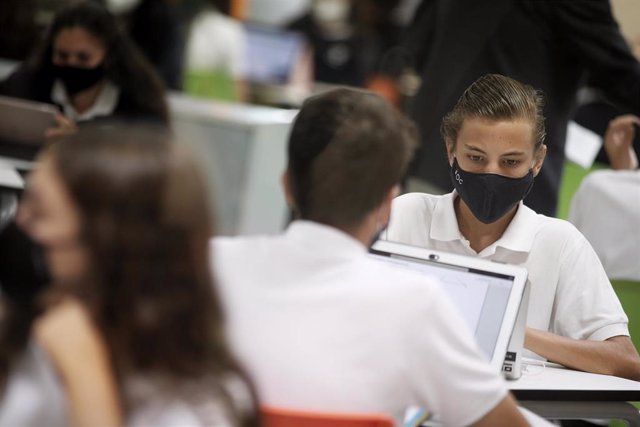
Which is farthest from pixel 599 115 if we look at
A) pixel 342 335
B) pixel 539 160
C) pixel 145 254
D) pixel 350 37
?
pixel 350 37

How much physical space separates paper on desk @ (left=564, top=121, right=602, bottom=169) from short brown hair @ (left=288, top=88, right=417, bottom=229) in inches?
38.1

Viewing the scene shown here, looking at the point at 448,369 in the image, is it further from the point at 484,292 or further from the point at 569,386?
the point at 569,386

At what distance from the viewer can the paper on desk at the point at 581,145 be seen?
2.53 m

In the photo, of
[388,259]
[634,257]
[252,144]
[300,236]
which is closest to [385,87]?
[252,144]

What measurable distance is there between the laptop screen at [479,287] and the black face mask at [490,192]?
0.11 meters

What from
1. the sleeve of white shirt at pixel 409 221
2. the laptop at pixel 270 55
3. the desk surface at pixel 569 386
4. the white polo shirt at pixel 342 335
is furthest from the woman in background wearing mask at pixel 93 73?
the laptop at pixel 270 55

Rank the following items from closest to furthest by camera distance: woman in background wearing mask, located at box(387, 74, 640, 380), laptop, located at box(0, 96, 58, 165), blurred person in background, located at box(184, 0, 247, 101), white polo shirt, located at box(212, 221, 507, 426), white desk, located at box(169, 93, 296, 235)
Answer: white polo shirt, located at box(212, 221, 507, 426)
woman in background wearing mask, located at box(387, 74, 640, 380)
laptop, located at box(0, 96, 58, 165)
white desk, located at box(169, 93, 296, 235)
blurred person in background, located at box(184, 0, 247, 101)

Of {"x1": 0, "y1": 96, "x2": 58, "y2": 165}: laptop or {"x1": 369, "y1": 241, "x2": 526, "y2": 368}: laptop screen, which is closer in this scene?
{"x1": 369, "y1": 241, "x2": 526, "y2": 368}: laptop screen

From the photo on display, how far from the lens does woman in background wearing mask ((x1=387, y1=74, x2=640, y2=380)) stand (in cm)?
208

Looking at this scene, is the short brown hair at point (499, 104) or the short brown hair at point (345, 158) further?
the short brown hair at point (499, 104)

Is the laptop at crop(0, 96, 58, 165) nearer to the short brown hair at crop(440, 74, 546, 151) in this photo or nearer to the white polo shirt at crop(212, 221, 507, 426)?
the short brown hair at crop(440, 74, 546, 151)

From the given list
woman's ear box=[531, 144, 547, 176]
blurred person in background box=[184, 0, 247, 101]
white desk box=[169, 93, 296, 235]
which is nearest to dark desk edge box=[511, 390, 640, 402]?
woman's ear box=[531, 144, 547, 176]

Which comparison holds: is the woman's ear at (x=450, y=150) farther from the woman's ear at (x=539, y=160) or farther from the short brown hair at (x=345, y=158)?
the short brown hair at (x=345, y=158)

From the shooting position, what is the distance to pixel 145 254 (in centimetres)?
128
